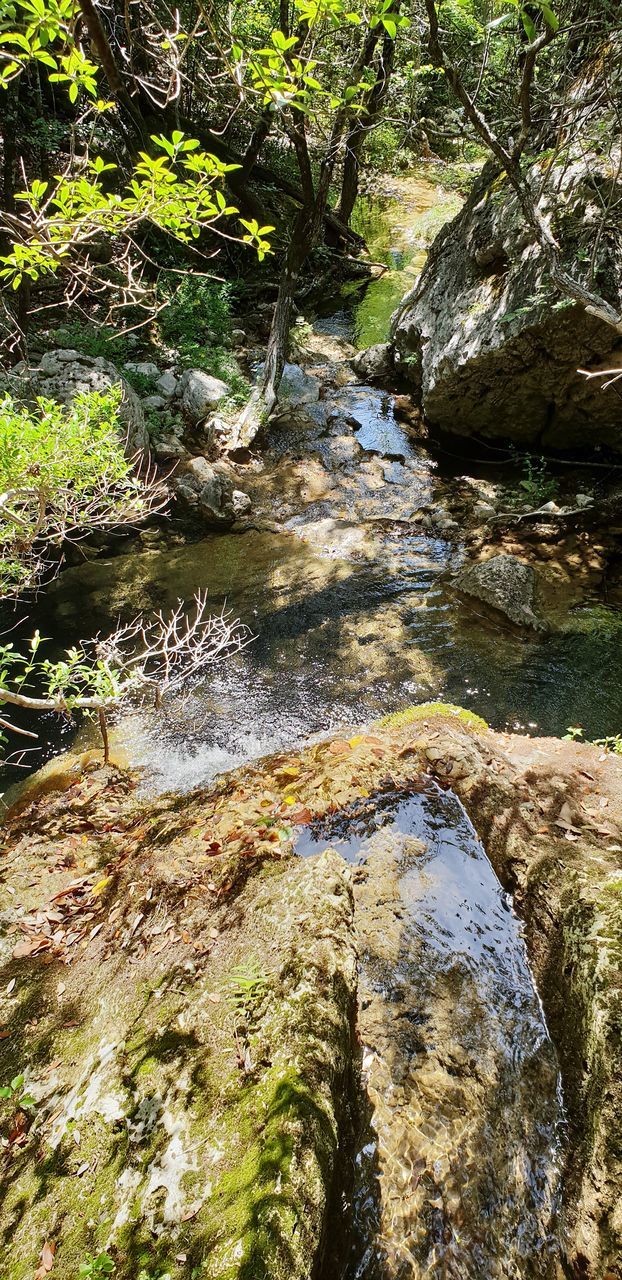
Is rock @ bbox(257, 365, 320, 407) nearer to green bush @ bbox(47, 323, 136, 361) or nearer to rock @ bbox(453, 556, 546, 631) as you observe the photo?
green bush @ bbox(47, 323, 136, 361)

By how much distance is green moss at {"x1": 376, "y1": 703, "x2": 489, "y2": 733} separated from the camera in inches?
196

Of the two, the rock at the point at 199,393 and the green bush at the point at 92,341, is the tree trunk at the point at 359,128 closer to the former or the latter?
the rock at the point at 199,393

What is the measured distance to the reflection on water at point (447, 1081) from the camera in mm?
2275

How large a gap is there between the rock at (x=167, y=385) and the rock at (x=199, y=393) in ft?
0.44

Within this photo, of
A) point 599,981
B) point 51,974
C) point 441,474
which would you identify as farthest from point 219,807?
point 441,474

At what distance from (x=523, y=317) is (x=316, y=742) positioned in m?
6.19

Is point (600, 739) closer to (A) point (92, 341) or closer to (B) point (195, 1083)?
(B) point (195, 1083)

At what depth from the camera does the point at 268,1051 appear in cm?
229

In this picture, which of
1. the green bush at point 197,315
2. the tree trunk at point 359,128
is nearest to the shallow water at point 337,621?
the green bush at point 197,315

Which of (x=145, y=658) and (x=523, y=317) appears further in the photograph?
(x=523, y=317)

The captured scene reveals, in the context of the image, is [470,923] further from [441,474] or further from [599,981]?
[441,474]

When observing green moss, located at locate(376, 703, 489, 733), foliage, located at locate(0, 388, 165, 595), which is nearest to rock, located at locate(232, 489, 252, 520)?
foliage, located at locate(0, 388, 165, 595)

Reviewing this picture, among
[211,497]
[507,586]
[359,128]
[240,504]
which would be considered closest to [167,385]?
[211,497]

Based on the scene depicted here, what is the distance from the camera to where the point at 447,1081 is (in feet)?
8.78
